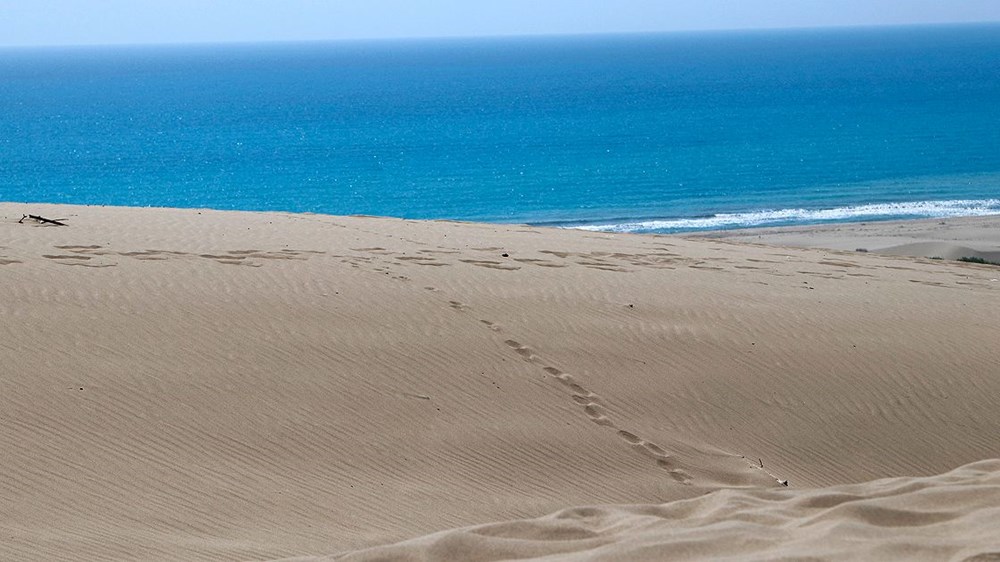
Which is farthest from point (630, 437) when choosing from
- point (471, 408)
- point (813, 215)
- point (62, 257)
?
point (813, 215)

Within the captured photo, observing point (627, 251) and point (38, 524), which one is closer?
point (38, 524)

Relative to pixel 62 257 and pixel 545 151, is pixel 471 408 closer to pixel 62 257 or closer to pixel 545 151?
pixel 62 257

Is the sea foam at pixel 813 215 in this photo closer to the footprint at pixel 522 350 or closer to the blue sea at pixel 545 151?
the blue sea at pixel 545 151

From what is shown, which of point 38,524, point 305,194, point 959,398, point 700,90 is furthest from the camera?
point 700,90

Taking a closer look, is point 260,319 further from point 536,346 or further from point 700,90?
point 700,90

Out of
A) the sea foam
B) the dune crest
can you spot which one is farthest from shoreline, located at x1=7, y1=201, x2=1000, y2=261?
the dune crest

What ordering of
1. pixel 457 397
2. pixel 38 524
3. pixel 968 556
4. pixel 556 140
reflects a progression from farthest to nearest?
pixel 556 140, pixel 457 397, pixel 38 524, pixel 968 556

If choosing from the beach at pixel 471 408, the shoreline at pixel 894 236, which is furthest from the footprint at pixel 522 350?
the shoreline at pixel 894 236

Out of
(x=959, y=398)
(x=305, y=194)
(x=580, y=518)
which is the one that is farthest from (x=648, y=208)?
(x=580, y=518)
